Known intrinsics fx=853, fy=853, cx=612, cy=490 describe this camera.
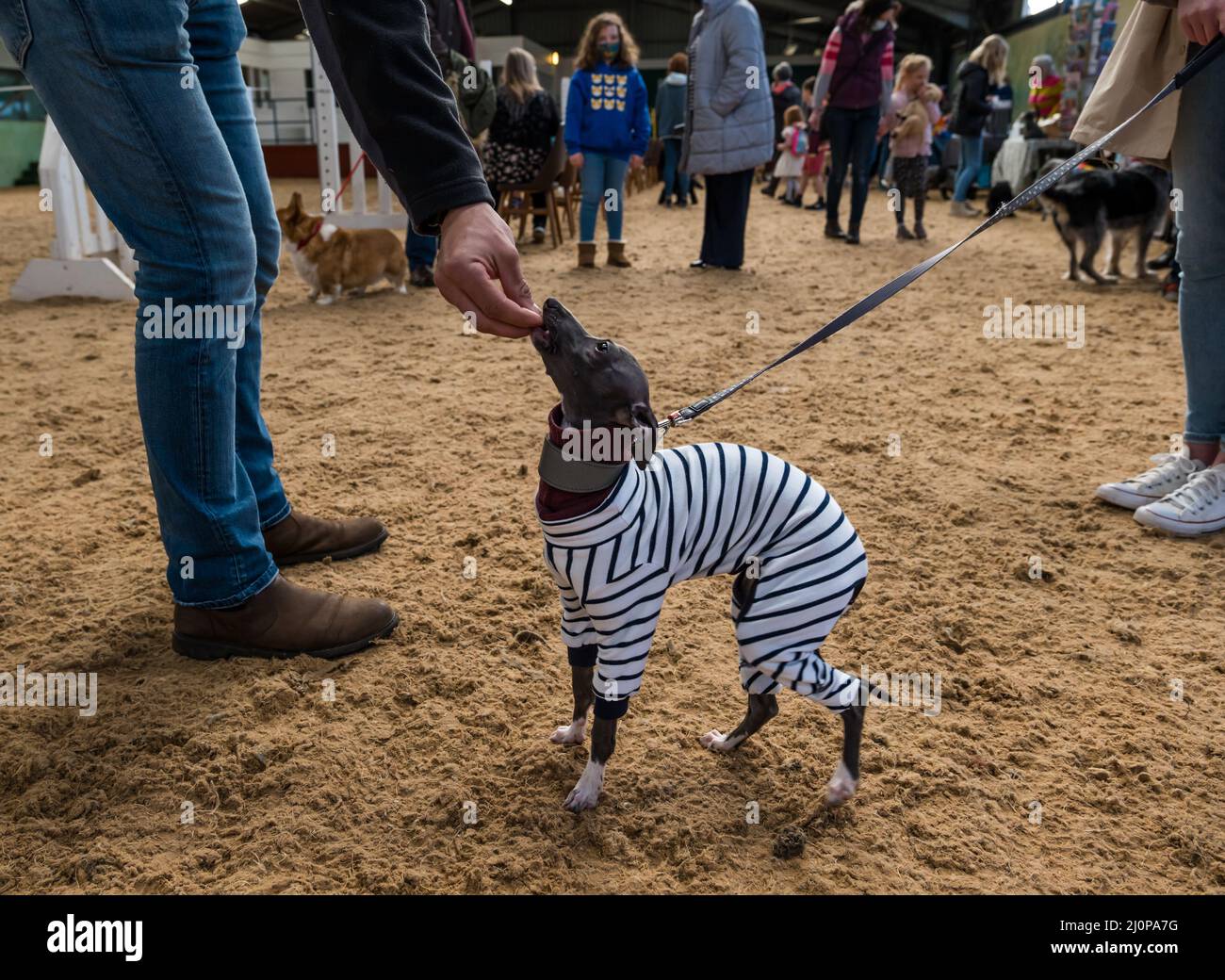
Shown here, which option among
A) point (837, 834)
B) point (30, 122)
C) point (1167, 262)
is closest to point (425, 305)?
point (837, 834)

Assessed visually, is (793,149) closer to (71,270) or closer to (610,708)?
(71,270)

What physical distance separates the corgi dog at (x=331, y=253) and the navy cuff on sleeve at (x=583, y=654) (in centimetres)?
479

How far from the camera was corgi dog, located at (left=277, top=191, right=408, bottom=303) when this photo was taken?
5.44 meters

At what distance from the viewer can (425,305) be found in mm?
5625

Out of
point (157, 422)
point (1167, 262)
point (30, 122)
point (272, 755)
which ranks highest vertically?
point (30, 122)

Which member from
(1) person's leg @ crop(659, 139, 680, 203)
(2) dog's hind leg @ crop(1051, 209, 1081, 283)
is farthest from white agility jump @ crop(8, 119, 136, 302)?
(1) person's leg @ crop(659, 139, 680, 203)

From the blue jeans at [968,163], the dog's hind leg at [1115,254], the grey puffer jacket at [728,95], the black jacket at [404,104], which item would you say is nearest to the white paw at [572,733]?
the black jacket at [404,104]

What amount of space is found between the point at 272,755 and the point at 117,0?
52.7 inches

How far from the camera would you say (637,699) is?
178cm

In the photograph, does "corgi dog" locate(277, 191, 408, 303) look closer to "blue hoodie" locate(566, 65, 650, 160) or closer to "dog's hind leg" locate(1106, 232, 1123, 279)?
"blue hoodie" locate(566, 65, 650, 160)

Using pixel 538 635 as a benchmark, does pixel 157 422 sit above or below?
above

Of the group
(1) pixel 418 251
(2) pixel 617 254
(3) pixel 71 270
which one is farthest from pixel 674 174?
(3) pixel 71 270

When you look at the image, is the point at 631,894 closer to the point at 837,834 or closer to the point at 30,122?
the point at 837,834

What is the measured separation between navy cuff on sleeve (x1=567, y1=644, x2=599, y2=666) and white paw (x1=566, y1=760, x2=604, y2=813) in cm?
17
